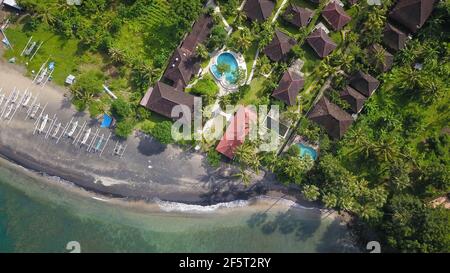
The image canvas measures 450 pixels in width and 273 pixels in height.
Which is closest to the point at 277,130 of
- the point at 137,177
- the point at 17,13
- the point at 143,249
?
the point at 137,177

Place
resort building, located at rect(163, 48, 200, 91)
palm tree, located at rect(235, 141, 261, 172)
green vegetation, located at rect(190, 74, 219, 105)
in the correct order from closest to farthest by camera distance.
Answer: palm tree, located at rect(235, 141, 261, 172) → resort building, located at rect(163, 48, 200, 91) → green vegetation, located at rect(190, 74, 219, 105)

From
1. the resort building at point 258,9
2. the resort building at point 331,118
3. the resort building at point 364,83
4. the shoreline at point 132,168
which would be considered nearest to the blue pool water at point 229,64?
the resort building at point 258,9

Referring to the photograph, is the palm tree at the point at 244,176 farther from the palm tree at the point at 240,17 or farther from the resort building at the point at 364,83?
the palm tree at the point at 240,17

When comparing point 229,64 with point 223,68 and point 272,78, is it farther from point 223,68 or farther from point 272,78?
point 272,78

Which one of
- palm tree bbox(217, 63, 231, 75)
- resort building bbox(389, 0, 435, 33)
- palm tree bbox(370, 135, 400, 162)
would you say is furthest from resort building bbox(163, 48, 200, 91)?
resort building bbox(389, 0, 435, 33)

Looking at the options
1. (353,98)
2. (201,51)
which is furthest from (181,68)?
(353,98)

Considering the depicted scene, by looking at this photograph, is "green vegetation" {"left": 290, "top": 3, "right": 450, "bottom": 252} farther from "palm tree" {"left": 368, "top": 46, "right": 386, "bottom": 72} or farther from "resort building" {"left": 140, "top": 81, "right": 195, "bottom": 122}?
"resort building" {"left": 140, "top": 81, "right": 195, "bottom": 122}
